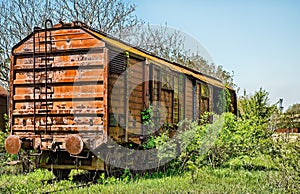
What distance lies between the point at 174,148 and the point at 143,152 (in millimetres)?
946

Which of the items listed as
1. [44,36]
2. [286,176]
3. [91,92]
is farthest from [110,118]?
[286,176]

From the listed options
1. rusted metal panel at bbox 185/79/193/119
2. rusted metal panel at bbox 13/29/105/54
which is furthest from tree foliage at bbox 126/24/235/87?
rusted metal panel at bbox 13/29/105/54

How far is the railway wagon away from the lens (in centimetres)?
923

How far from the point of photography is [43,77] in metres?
10.1

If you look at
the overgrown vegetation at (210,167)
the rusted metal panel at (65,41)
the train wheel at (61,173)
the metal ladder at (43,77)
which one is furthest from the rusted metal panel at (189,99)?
the metal ladder at (43,77)

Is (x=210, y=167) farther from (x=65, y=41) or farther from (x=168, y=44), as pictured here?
(x=168, y=44)

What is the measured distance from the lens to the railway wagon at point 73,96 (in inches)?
364

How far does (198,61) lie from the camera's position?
121 feet

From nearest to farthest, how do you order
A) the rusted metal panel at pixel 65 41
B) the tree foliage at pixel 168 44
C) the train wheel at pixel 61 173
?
the rusted metal panel at pixel 65 41 → the train wheel at pixel 61 173 → the tree foliage at pixel 168 44

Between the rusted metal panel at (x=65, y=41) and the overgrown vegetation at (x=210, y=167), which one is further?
the rusted metal panel at (x=65, y=41)

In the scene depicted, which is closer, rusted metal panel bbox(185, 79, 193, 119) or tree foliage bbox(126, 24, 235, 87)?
rusted metal panel bbox(185, 79, 193, 119)

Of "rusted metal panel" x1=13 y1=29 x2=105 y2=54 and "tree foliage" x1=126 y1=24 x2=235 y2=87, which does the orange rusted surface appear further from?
"tree foliage" x1=126 y1=24 x2=235 y2=87

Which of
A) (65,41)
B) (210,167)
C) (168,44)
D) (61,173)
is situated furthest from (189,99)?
(168,44)

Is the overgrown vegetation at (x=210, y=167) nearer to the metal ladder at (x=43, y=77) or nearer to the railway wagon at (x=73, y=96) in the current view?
the railway wagon at (x=73, y=96)
